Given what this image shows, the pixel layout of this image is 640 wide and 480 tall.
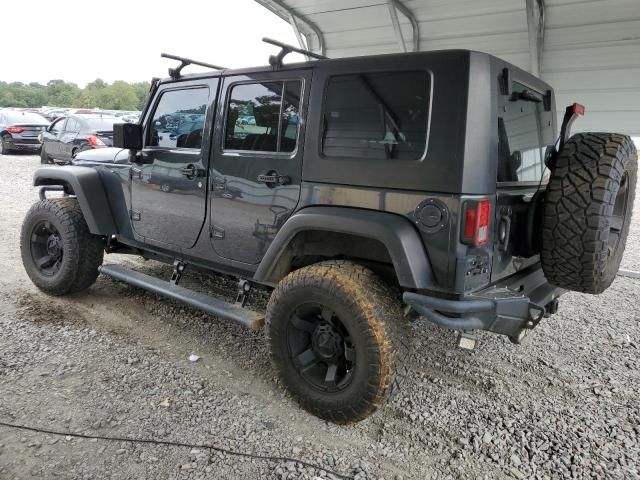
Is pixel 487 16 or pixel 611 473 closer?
A: pixel 611 473

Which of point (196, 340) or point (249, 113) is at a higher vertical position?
point (249, 113)

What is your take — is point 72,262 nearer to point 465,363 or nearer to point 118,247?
point 118,247

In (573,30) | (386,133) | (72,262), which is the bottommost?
(72,262)

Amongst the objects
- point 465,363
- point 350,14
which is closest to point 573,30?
point 350,14

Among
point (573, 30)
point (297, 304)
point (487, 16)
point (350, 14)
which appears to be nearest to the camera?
point (297, 304)

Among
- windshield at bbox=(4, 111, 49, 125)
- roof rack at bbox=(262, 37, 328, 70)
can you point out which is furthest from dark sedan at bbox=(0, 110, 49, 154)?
roof rack at bbox=(262, 37, 328, 70)

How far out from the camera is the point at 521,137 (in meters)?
2.78

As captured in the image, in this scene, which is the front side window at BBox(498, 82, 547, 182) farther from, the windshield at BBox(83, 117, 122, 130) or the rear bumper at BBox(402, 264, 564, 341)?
the windshield at BBox(83, 117, 122, 130)

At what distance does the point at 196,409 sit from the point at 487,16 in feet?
19.0

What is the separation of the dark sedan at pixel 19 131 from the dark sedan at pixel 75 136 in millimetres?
4148

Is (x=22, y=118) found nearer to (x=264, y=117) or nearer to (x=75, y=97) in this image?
(x=264, y=117)

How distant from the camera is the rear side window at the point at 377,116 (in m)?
2.40

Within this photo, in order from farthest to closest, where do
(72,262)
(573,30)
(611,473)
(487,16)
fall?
(487,16)
(573,30)
(72,262)
(611,473)

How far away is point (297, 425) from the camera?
2.62 metres
